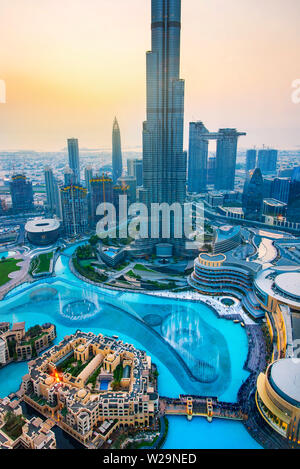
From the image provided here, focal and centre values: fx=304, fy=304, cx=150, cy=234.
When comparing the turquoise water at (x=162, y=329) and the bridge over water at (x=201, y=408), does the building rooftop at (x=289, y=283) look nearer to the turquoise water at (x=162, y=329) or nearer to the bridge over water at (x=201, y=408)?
the turquoise water at (x=162, y=329)

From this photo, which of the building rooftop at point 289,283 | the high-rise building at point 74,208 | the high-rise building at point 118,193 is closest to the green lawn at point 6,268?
the high-rise building at point 74,208

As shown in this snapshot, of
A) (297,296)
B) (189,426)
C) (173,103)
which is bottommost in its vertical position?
(189,426)

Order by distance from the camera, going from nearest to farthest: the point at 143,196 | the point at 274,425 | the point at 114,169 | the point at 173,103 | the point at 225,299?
the point at 274,425, the point at 225,299, the point at 173,103, the point at 143,196, the point at 114,169

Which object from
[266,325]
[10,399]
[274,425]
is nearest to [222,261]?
[266,325]

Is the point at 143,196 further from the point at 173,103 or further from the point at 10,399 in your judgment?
the point at 10,399

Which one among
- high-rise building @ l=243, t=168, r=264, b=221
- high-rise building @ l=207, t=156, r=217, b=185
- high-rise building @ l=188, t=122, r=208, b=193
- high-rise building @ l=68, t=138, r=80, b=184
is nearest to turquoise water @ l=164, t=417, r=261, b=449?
high-rise building @ l=243, t=168, r=264, b=221
